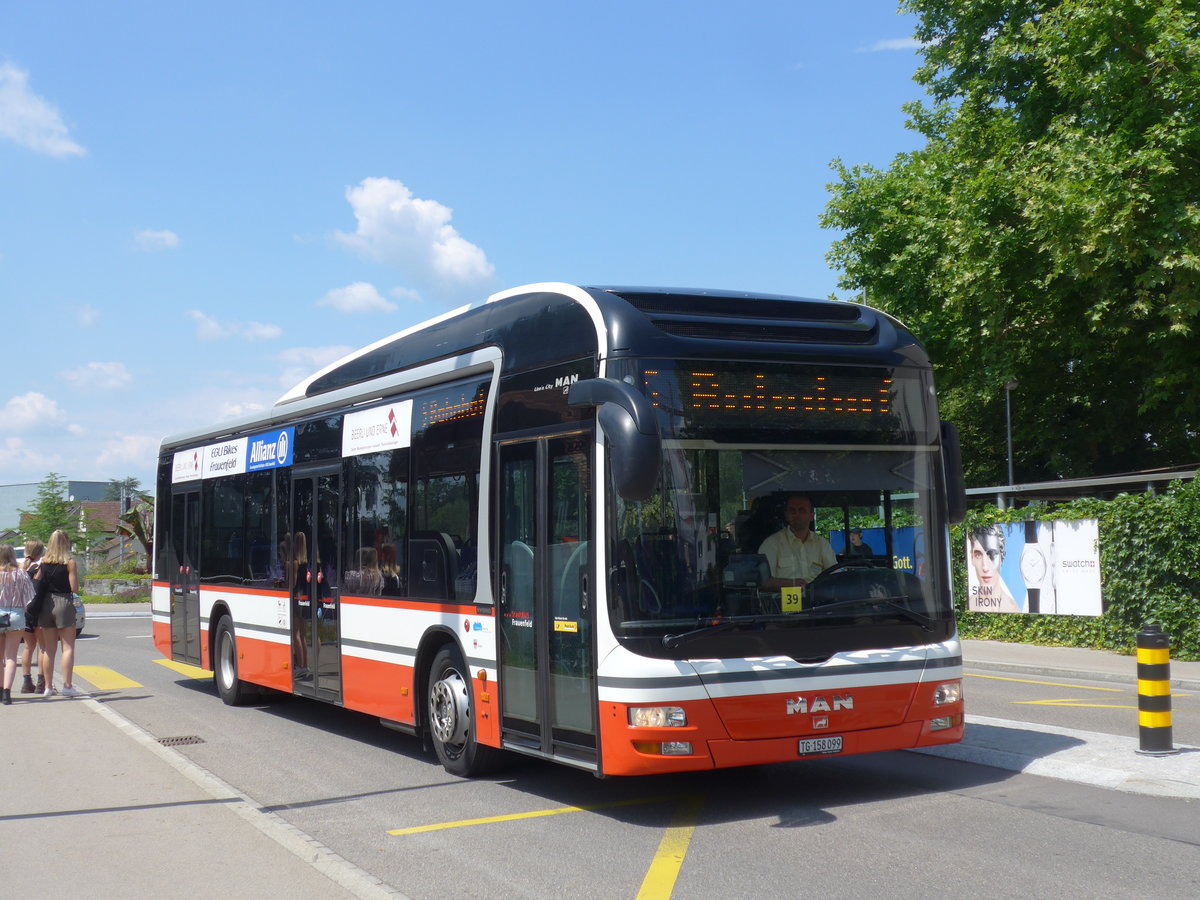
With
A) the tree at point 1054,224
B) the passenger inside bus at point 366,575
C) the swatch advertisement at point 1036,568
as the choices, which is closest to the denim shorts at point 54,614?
the passenger inside bus at point 366,575

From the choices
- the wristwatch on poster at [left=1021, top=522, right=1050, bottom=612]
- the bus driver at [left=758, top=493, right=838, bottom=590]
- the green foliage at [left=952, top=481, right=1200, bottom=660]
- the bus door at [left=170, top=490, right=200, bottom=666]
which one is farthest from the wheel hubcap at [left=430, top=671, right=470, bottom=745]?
the wristwatch on poster at [left=1021, top=522, right=1050, bottom=612]

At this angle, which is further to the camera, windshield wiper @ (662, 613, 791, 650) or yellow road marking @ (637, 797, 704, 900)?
windshield wiper @ (662, 613, 791, 650)

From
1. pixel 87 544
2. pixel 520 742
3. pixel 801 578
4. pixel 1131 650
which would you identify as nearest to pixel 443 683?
pixel 520 742

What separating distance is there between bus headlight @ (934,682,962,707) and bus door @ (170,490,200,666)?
10159 millimetres

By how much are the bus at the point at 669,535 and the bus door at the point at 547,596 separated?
18 millimetres

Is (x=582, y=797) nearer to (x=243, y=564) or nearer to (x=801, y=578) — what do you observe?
(x=801, y=578)

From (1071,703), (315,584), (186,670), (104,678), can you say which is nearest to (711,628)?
(315,584)

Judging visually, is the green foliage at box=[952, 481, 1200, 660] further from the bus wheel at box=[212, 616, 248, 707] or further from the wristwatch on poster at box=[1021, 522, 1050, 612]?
the bus wheel at box=[212, 616, 248, 707]

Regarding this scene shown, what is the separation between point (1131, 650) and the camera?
1848cm

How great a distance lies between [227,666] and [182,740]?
287cm

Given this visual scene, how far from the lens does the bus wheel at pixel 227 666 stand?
13969 millimetres

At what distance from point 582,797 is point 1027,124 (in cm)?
2114

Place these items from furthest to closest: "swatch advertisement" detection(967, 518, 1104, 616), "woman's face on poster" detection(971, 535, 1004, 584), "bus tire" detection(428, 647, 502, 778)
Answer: "woman's face on poster" detection(971, 535, 1004, 584) → "swatch advertisement" detection(967, 518, 1104, 616) → "bus tire" detection(428, 647, 502, 778)

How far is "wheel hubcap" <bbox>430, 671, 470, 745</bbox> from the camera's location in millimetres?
8953
